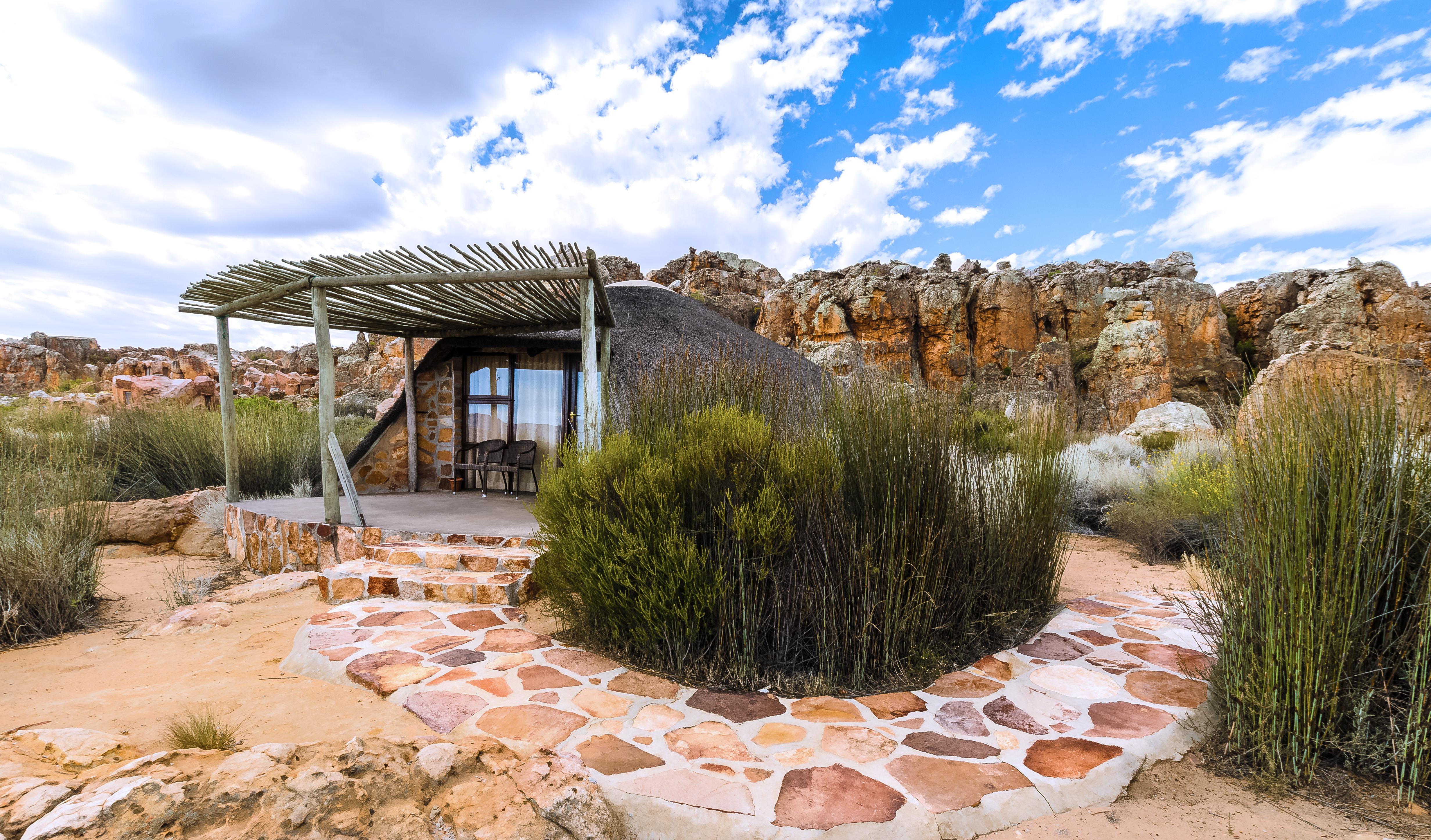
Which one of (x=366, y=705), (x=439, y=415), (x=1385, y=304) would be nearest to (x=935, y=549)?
(x=366, y=705)

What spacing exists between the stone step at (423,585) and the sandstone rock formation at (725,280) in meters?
21.5

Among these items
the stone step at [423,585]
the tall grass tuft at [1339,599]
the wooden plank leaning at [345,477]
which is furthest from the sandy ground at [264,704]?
the wooden plank leaning at [345,477]

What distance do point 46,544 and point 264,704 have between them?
272cm

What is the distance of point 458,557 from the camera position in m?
4.21

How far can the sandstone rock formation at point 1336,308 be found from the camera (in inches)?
720

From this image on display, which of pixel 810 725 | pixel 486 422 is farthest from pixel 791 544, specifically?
pixel 486 422

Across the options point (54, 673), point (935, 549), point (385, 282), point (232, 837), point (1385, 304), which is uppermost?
point (1385, 304)

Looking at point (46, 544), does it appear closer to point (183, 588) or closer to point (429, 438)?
point (183, 588)

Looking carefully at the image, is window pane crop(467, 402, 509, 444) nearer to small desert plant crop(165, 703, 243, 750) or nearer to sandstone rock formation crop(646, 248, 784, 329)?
small desert plant crop(165, 703, 243, 750)

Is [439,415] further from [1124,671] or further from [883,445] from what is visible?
[1124,671]

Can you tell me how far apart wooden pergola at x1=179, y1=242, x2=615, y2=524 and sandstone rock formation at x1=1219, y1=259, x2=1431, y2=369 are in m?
21.0

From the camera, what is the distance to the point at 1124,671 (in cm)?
296

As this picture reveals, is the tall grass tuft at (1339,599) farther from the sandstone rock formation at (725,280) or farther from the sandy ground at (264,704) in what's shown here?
the sandstone rock formation at (725,280)

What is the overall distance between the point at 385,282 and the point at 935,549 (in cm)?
416
